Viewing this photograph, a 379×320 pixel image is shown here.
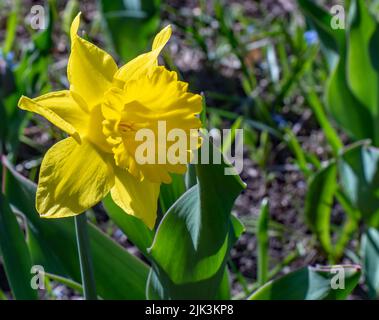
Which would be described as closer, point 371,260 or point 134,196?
point 134,196

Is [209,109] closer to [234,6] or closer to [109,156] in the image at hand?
[234,6]

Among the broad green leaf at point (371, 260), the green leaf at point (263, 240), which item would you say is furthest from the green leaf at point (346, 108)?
the green leaf at point (263, 240)

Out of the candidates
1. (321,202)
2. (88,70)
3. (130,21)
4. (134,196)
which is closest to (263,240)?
(321,202)

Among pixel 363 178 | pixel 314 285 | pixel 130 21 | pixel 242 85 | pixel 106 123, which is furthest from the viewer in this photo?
pixel 242 85

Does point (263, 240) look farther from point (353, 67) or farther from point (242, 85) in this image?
point (242, 85)
